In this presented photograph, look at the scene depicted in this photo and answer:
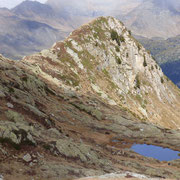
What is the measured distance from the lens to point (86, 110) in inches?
2315

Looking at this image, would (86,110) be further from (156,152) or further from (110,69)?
(110,69)

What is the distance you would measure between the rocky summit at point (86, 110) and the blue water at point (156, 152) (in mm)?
2031

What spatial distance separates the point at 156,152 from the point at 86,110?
2175 cm

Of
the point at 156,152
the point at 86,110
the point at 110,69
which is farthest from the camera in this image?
the point at 110,69

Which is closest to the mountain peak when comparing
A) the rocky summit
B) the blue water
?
the rocky summit

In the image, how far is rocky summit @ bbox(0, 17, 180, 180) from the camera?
75.1ft

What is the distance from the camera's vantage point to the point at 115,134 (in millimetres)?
52281

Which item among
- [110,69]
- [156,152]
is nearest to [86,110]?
[156,152]

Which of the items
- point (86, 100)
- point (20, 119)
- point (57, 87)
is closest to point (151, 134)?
point (86, 100)

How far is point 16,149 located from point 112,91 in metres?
76.4

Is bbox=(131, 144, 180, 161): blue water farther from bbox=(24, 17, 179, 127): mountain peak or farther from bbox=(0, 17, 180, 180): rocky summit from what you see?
bbox=(24, 17, 179, 127): mountain peak

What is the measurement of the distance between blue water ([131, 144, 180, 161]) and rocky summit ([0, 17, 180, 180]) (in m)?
2.03

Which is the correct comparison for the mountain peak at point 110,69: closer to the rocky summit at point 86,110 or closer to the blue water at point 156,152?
the rocky summit at point 86,110

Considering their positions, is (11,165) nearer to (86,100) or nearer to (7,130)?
(7,130)
